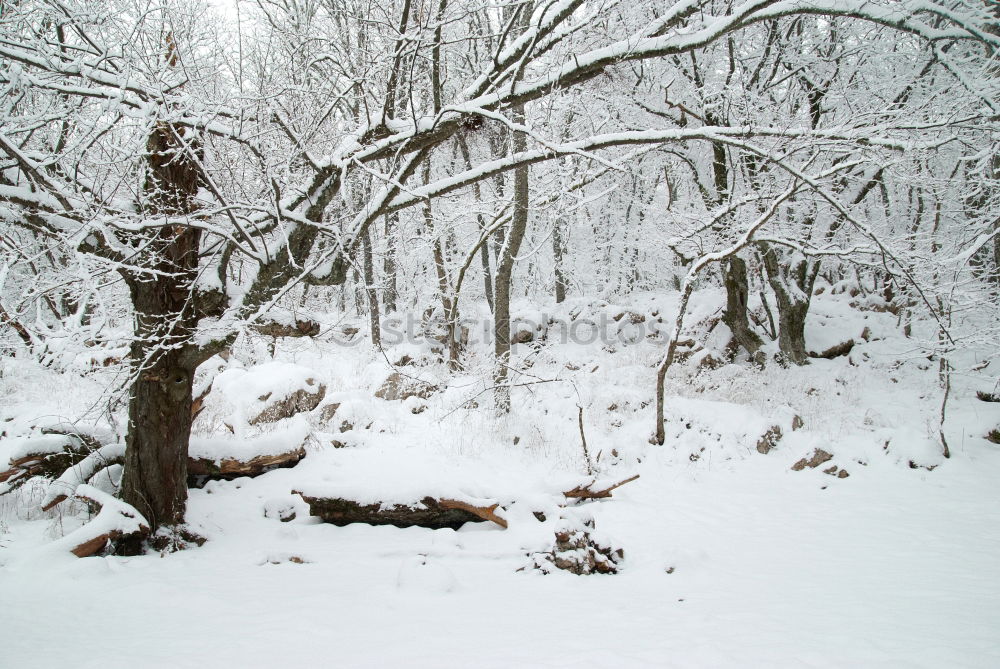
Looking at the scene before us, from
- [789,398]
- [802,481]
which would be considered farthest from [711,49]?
[802,481]

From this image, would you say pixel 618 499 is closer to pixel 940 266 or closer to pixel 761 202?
pixel 761 202

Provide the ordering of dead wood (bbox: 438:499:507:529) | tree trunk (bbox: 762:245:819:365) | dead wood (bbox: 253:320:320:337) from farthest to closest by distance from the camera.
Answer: tree trunk (bbox: 762:245:819:365) < dead wood (bbox: 438:499:507:529) < dead wood (bbox: 253:320:320:337)

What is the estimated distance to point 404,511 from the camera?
199 inches

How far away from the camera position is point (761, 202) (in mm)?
8289

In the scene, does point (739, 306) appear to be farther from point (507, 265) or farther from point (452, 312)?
point (452, 312)

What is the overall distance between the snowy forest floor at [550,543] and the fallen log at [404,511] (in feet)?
0.41

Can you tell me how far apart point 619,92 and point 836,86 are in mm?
4511

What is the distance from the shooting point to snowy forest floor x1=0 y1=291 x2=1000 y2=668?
2.81 m

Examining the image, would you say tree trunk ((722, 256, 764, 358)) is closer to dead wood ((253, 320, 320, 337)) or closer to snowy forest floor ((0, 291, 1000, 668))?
snowy forest floor ((0, 291, 1000, 668))

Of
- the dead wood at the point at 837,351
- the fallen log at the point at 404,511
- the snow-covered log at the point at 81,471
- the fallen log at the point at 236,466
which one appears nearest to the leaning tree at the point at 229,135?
the snow-covered log at the point at 81,471

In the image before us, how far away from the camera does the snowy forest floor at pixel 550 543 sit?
9.23 feet

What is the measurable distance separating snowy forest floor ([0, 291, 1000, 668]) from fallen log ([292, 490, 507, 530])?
0.41 ft

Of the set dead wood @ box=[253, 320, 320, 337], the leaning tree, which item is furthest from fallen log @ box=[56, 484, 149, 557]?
dead wood @ box=[253, 320, 320, 337]

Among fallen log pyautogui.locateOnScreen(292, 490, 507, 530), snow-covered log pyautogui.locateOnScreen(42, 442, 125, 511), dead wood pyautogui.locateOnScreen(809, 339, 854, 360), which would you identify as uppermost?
dead wood pyautogui.locateOnScreen(809, 339, 854, 360)
